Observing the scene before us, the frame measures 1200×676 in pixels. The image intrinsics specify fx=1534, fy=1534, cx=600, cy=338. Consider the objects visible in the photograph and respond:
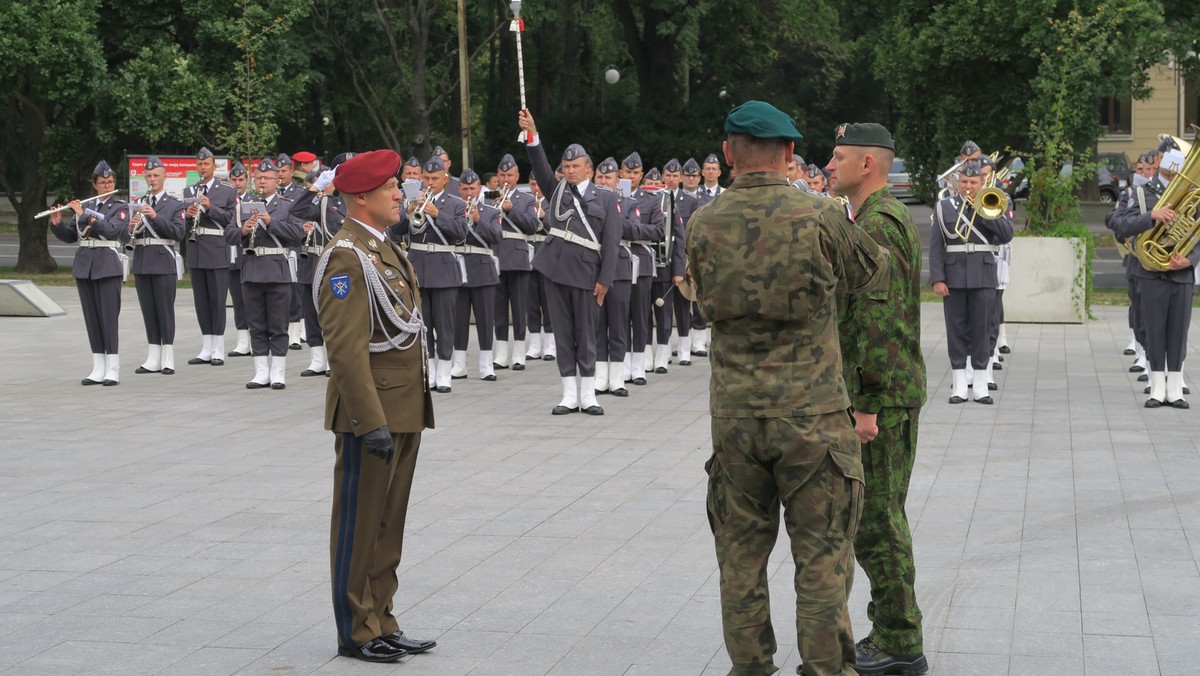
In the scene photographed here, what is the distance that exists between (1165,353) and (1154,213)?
48.8 inches

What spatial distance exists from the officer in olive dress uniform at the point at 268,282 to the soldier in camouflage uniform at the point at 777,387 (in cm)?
1036

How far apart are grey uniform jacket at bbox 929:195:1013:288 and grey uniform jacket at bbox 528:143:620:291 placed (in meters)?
2.72

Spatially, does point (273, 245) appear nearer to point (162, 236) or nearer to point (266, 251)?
point (266, 251)

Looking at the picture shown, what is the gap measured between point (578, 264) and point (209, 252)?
542 cm

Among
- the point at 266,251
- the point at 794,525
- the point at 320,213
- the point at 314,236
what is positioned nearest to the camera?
the point at 794,525

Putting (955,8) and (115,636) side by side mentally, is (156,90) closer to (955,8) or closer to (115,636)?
(955,8)

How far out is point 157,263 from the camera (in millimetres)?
15773

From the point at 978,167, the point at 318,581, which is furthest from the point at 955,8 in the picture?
the point at 318,581

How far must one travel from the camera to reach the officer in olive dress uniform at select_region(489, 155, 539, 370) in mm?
16266

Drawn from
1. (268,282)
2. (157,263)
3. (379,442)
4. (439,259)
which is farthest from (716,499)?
(157,263)

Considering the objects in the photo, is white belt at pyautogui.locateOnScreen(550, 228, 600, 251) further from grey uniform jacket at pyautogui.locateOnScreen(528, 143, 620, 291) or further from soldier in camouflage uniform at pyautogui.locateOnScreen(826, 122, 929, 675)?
soldier in camouflage uniform at pyautogui.locateOnScreen(826, 122, 929, 675)

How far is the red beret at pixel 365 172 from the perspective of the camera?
611 centimetres

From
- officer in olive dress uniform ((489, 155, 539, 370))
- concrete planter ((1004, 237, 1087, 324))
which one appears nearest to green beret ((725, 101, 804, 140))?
officer in olive dress uniform ((489, 155, 539, 370))

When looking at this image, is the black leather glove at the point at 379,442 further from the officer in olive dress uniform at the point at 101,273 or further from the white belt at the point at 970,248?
the officer in olive dress uniform at the point at 101,273
